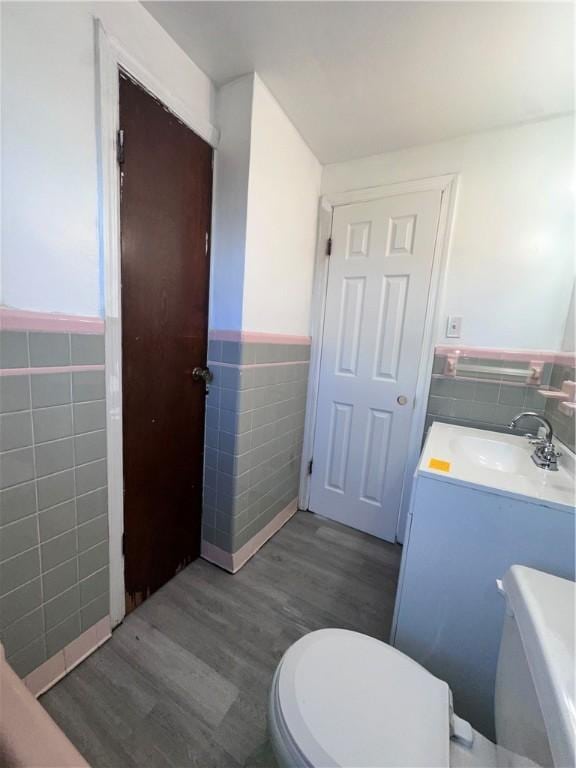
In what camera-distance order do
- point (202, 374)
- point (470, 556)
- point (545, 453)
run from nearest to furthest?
point (470, 556) → point (545, 453) → point (202, 374)

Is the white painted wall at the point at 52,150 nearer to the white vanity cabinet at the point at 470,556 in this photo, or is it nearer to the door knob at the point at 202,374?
the door knob at the point at 202,374

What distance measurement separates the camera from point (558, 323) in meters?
1.43

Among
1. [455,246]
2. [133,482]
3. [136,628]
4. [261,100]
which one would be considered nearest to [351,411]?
[455,246]

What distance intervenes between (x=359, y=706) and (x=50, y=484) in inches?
40.1

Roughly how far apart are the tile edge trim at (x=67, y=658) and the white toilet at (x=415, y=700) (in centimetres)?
85

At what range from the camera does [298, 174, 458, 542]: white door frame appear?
1586 millimetres

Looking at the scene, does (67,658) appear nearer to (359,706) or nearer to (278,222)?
(359,706)

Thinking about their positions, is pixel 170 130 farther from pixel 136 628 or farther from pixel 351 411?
pixel 136 628

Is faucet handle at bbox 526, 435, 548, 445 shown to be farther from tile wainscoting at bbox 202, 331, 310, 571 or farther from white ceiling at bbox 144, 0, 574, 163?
white ceiling at bbox 144, 0, 574, 163

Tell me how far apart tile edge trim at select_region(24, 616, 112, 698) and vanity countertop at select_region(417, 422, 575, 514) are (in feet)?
4.39

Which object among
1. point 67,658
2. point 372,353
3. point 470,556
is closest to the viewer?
point 470,556

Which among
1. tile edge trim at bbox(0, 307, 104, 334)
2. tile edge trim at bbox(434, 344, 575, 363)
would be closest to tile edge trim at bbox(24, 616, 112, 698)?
tile edge trim at bbox(0, 307, 104, 334)

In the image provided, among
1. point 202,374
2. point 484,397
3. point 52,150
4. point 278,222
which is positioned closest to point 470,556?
point 484,397

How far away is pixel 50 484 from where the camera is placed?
3.05ft
